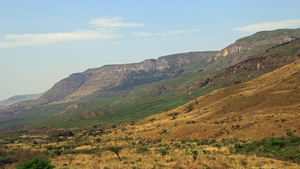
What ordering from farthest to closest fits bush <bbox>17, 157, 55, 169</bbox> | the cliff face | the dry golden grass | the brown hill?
the cliff face < the brown hill < the dry golden grass < bush <bbox>17, 157, 55, 169</bbox>

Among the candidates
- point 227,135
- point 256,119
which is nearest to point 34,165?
point 227,135

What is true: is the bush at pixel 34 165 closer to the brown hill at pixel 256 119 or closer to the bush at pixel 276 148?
the bush at pixel 276 148

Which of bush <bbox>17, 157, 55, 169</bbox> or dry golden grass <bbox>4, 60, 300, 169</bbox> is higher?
bush <bbox>17, 157, 55, 169</bbox>

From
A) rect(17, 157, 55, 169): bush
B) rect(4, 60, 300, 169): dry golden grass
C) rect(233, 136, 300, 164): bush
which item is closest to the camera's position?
rect(17, 157, 55, 169): bush

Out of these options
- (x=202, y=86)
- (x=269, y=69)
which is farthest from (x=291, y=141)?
(x=202, y=86)

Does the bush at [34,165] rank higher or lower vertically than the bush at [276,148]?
higher

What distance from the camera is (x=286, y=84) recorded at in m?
56.5

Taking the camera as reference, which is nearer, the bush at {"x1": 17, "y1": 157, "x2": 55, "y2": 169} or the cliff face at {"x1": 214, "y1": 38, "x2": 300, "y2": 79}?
the bush at {"x1": 17, "y1": 157, "x2": 55, "y2": 169}

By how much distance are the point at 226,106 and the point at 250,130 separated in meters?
28.3

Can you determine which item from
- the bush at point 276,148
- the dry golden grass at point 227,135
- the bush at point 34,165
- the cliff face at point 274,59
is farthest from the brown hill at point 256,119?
the cliff face at point 274,59

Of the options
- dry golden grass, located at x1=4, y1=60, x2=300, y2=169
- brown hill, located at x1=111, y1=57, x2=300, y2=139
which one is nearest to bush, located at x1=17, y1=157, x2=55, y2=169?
dry golden grass, located at x1=4, y1=60, x2=300, y2=169

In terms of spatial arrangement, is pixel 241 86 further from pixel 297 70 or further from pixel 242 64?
pixel 242 64

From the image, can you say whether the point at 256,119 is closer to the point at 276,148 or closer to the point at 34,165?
the point at 276,148

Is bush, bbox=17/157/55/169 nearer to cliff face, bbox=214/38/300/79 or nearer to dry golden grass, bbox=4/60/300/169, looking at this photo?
dry golden grass, bbox=4/60/300/169
